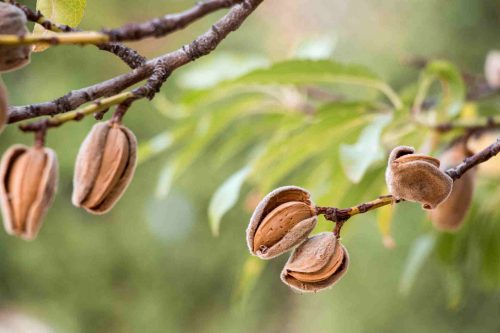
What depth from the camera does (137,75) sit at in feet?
0.99

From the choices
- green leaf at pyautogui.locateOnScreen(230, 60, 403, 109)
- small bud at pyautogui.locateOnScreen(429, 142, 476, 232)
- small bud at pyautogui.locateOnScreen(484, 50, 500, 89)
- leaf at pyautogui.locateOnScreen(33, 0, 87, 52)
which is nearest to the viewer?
leaf at pyautogui.locateOnScreen(33, 0, 87, 52)

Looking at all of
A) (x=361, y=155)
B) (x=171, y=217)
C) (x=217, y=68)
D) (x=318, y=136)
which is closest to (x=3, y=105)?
(x=361, y=155)

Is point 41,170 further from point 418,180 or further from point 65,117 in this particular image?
point 418,180

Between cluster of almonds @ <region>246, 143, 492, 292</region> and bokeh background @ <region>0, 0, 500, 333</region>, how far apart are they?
1.04 meters

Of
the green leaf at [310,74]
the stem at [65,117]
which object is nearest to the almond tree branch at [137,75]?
the stem at [65,117]

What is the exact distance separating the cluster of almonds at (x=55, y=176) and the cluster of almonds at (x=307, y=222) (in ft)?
0.22

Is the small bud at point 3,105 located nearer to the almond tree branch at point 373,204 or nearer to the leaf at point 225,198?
the almond tree branch at point 373,204

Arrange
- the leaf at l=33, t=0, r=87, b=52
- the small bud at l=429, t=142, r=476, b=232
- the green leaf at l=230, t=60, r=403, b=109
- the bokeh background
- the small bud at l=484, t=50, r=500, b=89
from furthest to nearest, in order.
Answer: the bokeh background, the small bud at l=484, t=50, r=500, b=89, the green leaf at l=230, t=60, r=403, b=109, the small bud at l=429, t=142, r=476, b=232, the leaf at l=33, t=0, r=87, b=52

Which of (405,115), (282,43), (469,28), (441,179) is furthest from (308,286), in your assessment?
(282,43)

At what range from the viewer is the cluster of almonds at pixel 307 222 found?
12.7 inches

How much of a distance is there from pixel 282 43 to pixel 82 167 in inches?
53.3

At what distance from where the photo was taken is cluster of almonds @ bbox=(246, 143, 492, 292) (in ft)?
1.06

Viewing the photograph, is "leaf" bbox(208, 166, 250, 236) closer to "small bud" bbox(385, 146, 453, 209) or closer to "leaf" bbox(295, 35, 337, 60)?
"small bud" bbox(385, 146, 453, 209)

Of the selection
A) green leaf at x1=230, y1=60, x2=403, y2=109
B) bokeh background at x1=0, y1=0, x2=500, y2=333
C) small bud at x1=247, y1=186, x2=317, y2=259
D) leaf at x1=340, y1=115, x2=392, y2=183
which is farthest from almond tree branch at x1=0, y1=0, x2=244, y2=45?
bokeh background at x1=0, y1=0, x2=500, y2=333
